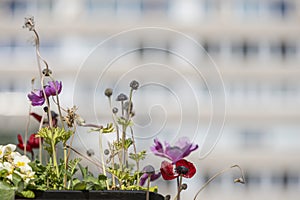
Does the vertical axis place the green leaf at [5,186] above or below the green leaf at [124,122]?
below

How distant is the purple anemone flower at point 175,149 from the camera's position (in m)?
0.62

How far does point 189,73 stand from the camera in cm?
1546

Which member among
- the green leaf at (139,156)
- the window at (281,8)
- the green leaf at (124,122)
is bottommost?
the green leaf at (139,156)

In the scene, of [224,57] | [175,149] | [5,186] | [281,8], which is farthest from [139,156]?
[281,8]

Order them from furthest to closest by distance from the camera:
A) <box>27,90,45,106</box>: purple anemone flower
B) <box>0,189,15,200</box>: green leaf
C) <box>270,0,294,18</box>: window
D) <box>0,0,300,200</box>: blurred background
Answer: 1. <box>270,0,294,18</box>: window
2. <box>0,0,300,200</box>: blurred background
3. <box>27,90,45,106</box>: purple anemone flower
4. <box>0,189,15,200</box>: green leaf

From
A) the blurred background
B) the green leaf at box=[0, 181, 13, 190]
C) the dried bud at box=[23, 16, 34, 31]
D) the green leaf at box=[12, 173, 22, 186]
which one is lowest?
the green leaf at box=[0, 181, 13, 190]

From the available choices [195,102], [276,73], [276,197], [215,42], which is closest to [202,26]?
[215,42]

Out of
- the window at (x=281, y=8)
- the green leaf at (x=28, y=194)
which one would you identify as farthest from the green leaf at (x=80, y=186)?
the window at (x=281, y=8)

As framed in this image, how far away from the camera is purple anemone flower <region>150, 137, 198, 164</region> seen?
622 millimetres

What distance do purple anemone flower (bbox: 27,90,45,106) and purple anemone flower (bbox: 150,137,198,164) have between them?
11 cm

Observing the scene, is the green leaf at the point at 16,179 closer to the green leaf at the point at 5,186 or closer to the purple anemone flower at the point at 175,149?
the green leaf at the point at 5,186

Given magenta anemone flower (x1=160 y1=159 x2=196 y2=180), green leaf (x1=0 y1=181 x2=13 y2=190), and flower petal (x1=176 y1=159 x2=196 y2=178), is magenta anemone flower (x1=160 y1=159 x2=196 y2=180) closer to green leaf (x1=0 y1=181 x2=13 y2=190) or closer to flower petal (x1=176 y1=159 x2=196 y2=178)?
flower petal (x1=176 y1=159 x2=196 y2=178)

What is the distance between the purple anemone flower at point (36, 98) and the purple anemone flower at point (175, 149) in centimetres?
11

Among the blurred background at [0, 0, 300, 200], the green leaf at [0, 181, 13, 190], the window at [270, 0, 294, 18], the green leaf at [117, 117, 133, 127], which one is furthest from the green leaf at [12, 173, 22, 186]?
the window at [270, 0, 294, 18]
